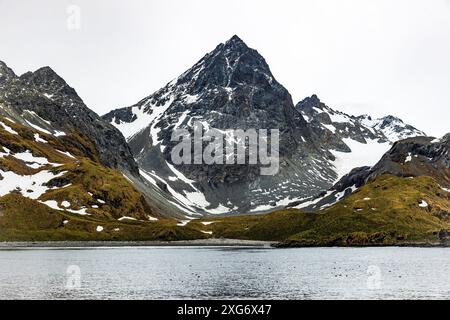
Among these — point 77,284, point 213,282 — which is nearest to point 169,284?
point 213,282

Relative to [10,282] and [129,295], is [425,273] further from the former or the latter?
[10,282]

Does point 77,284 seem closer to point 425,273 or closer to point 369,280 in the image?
point 369,280
